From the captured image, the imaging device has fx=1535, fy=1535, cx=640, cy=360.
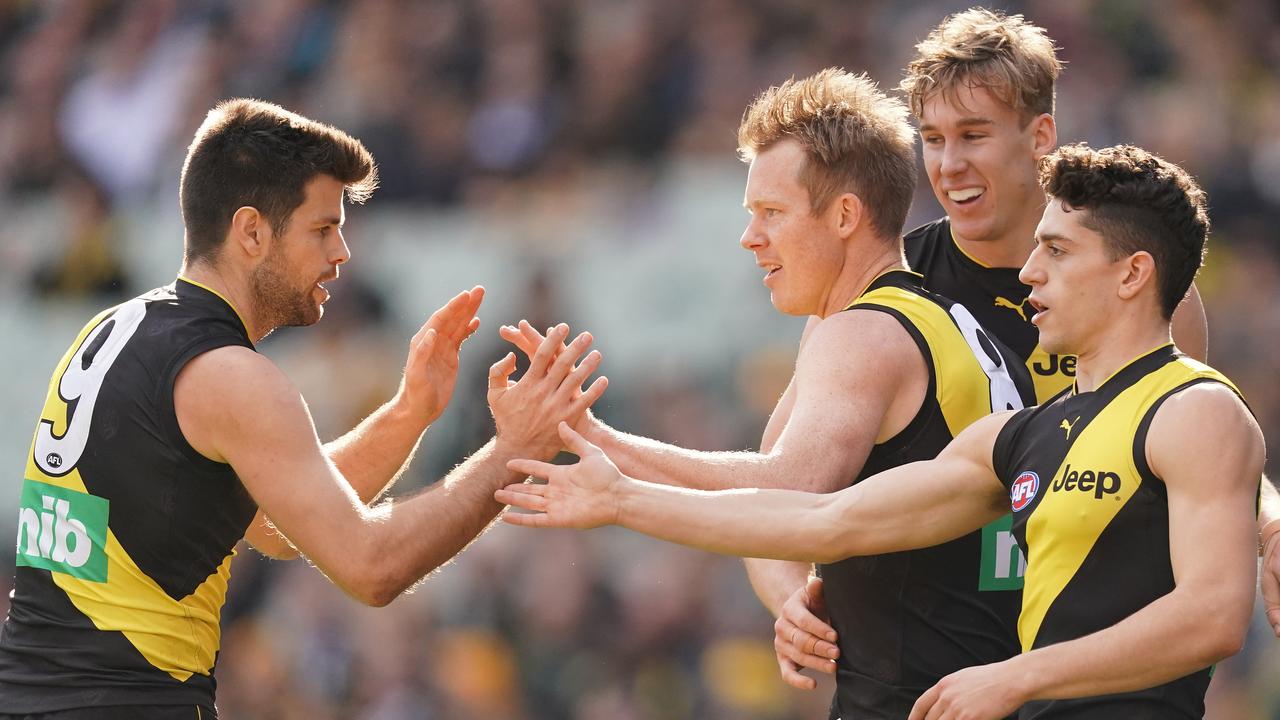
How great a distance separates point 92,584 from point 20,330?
975cm

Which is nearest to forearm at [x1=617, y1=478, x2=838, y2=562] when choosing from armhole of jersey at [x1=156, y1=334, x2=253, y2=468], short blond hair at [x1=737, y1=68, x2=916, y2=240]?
short blond hair at [x1=737, y1=68, x2=916, y2=240]

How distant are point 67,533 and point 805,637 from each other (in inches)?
94.2

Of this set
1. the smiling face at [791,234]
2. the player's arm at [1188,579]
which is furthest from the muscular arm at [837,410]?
the player's arm at [1188,579]

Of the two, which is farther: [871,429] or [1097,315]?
[871,429]

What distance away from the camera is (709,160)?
1195 cm

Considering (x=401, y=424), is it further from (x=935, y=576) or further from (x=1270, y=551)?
(x=1270, y=551)

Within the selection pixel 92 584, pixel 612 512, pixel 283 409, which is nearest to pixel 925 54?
pixel 612 512

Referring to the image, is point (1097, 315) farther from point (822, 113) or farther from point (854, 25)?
point (854, 25)

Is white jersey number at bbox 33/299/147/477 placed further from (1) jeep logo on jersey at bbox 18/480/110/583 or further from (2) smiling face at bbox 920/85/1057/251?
(2) smiling face at bbox 920/85/1057/251

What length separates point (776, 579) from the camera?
226 inches

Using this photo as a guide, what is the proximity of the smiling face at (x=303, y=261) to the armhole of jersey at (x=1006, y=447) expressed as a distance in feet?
7.34

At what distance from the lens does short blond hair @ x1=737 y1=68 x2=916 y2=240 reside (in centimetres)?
525

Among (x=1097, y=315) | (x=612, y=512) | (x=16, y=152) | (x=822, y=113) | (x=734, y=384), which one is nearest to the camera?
(x=1097, y=315)

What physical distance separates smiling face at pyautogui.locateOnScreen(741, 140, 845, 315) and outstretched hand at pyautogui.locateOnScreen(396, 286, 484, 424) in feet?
3.54
